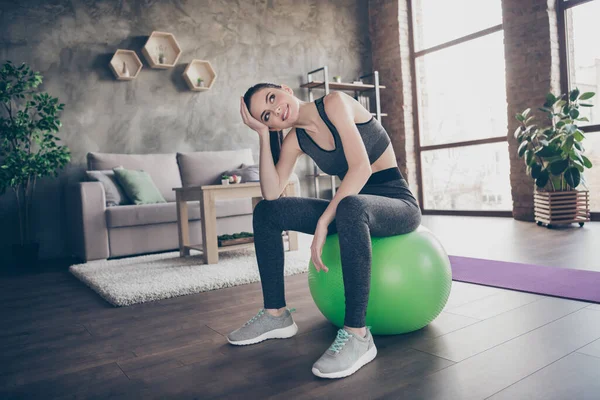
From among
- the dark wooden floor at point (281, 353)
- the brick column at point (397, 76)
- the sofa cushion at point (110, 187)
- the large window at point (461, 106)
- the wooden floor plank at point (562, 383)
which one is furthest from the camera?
the brick column at point (397, 76)

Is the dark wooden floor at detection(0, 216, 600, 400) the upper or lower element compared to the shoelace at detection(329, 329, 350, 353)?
lower

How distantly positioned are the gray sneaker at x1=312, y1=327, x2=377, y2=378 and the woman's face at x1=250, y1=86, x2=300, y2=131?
69 cm

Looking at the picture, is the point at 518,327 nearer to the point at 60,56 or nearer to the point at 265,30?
the point at 60,56

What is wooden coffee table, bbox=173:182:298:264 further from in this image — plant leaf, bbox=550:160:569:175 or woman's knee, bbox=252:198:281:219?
plant leaf, bbox=550:160:569:175

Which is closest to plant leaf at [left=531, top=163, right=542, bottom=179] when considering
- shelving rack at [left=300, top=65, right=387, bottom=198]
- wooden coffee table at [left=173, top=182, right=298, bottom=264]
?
shelving rack at [left=300, top=65, right=387, bottom=198]

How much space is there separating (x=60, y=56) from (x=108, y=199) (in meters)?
1.49

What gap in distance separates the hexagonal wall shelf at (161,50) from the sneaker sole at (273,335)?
372 centimetres

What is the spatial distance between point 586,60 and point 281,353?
4.22 metres

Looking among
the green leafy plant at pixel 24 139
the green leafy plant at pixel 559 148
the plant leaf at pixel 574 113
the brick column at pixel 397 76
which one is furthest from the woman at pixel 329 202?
the brick column at pixel 397 76

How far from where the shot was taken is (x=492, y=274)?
7.57ft

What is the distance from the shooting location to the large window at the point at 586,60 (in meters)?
4.16

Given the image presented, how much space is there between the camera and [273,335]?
5.13 feet

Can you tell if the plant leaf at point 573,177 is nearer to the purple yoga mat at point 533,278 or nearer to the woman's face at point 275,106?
the purple yoga mat at point 533,278

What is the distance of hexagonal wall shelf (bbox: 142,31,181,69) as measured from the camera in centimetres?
456
